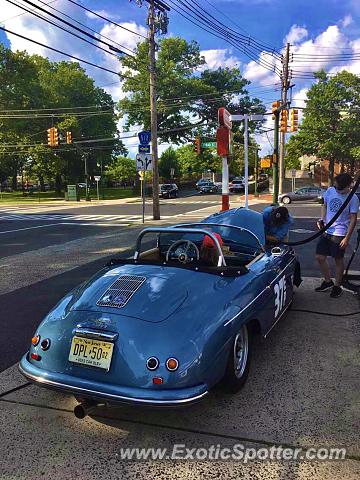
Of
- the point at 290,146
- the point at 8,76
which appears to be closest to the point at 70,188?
the point at 8,76

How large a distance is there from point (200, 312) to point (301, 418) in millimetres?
1027

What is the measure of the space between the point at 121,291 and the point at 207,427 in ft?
3.64

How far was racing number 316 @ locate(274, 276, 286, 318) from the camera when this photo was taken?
14.5ft

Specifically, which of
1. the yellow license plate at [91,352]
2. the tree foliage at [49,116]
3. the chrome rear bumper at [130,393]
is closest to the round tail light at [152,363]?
the chrome rear bumper at [130,393]

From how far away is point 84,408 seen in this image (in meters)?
2.91

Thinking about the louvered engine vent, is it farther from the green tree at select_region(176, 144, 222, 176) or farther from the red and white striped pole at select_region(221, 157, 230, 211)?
the green tree at select_region(176, 144, 222, 176)

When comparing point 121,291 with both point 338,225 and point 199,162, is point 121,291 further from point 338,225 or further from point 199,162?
point 199,162

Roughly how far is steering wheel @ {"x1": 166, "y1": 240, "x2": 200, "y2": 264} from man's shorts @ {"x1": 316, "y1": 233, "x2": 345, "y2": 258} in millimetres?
2422

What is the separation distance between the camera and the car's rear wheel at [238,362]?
332 cm

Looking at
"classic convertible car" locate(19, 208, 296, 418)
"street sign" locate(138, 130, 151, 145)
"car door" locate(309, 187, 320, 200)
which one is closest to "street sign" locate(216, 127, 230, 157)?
"classic convertible car" locate(19, 208, 296, 418)

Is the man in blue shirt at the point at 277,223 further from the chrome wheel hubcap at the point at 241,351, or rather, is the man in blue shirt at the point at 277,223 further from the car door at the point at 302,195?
the car door at the point at 302,195

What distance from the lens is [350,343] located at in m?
4.55

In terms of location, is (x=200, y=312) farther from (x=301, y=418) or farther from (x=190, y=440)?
(x=301, y=418)

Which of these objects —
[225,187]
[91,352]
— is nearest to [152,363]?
[91,352]
